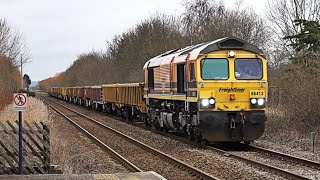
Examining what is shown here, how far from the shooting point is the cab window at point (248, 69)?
15.9m

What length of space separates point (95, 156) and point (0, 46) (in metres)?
23.9

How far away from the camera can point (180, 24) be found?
174 feet

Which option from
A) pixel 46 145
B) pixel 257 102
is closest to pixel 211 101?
pixel 257 102

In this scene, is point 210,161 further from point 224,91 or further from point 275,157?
point 224,91

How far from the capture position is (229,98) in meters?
15.5

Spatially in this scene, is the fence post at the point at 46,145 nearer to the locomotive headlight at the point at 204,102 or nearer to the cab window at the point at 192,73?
the locomotive headlight at the point at 204,102

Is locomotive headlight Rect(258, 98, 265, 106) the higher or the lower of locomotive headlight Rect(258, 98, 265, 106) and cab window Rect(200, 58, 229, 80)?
the lower

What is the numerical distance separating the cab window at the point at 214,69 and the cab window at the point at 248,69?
0.35m

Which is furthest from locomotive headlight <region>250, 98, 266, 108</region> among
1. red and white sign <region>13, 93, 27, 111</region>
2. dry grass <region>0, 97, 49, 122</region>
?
dry grass <region>0, 97, 49, 122</region>

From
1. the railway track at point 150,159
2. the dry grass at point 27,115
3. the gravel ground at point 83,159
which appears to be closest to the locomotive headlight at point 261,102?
the railway track at point 150,159

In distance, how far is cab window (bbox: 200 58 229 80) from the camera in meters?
15.7

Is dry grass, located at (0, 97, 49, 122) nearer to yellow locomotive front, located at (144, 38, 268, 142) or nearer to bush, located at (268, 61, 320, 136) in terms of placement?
yellow locomotive front, located at (144, 38, 268, 142)

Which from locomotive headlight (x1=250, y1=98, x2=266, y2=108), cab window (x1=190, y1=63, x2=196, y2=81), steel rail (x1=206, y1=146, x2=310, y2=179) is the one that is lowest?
steel rail (x1=206, y1=146, x2=310, y2=179)

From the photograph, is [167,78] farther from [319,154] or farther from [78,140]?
[319,154]
